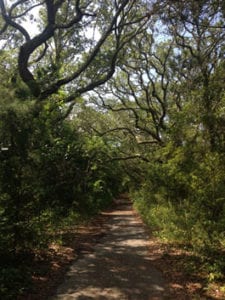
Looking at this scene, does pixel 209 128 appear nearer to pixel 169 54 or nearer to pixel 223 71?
pixel 223 71

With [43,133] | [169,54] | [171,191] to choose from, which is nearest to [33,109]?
[43,133]

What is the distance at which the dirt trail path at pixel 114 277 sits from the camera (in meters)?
7.67

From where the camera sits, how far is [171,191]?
581 inches

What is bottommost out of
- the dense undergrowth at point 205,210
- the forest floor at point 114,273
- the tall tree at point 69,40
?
the forest floor at point 114,273

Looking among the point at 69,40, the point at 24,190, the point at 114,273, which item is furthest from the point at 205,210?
the point at 69,40

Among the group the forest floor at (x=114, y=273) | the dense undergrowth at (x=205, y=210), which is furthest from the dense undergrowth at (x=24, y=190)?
the dense undergrowth at (x=205, y=210)

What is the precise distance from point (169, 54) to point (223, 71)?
12.3m

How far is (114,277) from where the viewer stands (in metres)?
9.06

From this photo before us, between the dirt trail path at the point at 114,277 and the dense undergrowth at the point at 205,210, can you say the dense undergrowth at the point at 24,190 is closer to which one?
the dirt trail path at the point at 114,277

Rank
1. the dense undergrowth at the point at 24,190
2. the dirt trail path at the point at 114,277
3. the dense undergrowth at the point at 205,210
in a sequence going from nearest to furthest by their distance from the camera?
the dirt trail path at the point at 114,277, the dense undergrowth at the point at 24,190, the dense undergrowth at the point at 205,210

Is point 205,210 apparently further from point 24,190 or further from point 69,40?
point 69,40

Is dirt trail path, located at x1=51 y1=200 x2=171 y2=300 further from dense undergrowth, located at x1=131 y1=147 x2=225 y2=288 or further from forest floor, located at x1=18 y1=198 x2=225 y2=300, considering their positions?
dense undergrowth, located at x1=131 y1=147 x2=225 y2=288

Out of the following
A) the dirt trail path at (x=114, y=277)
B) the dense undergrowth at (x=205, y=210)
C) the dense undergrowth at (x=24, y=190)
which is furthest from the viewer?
the dense undergrowth at (x=205, y=210)

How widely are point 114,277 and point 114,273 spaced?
42 centimetres
